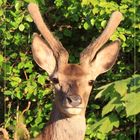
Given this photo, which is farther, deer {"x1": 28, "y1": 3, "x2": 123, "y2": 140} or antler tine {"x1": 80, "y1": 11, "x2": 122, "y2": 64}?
antler tine {"x1": 80, "y1": 11, "x2": 122, "y2": 64}

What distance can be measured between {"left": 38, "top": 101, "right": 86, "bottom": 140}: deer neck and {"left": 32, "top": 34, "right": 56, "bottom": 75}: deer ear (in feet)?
1.50

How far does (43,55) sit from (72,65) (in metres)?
0.32

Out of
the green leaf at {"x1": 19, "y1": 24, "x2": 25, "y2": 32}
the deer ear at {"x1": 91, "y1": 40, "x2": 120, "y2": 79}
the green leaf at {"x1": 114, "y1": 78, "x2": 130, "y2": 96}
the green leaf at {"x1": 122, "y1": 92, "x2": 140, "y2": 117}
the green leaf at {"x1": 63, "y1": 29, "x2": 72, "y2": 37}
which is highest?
the green leaf at {"x1": 19, "y1": 24, "x2": 25, "y2": 32}

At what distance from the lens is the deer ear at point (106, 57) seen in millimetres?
5070

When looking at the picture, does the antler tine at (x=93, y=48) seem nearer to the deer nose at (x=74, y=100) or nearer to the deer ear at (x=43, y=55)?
the deer ear at (x=43, y=55)

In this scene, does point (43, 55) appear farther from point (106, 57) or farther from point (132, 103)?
point (132, 103)

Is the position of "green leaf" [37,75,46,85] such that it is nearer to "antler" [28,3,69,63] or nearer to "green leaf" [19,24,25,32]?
"green leaf" [19,24,25,32]

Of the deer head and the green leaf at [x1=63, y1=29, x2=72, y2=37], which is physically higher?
the green leaf at [x1=63, y1=29, x2=72, y2=37]

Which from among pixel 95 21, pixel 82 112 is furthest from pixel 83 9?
pixel 82 112

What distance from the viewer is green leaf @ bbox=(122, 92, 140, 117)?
4324mm

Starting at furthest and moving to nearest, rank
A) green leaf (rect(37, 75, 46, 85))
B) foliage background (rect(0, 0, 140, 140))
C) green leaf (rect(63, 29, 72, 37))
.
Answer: green leaf (rect(63, 29, 72, 37)), green leaf (rect(37, 75, 46, 85)), foliage background (rect(0, 0, 140, 140))

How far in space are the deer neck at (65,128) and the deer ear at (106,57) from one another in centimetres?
58

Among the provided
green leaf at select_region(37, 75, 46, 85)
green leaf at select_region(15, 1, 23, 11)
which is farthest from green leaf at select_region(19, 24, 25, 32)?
green leaf at select_region(37, 75, 46, 85)

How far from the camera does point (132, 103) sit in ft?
14.4
